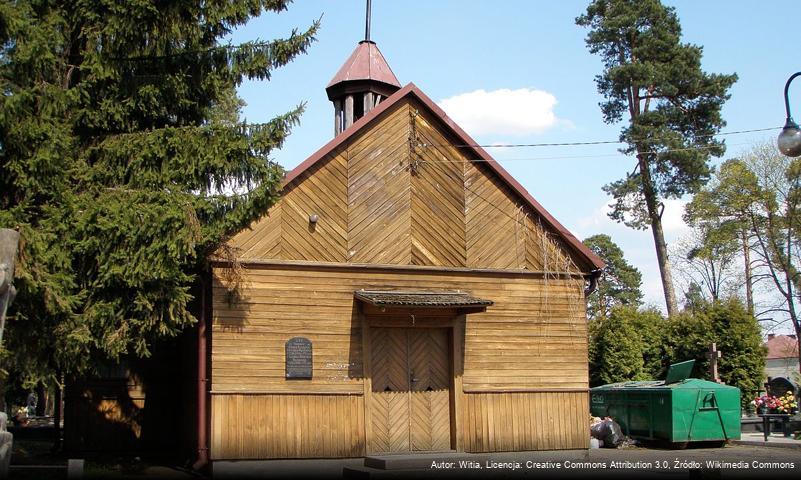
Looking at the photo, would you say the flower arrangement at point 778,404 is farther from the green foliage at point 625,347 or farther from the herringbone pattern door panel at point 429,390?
the herringbone pattern door panel at point 429,390

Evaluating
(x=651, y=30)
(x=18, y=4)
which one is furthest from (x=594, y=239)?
(x=18, y=4)

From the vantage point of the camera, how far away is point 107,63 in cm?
1367

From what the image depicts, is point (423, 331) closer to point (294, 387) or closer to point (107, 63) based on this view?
point (294, 387)

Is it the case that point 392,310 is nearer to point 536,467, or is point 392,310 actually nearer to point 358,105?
point 536,467

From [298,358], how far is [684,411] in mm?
9175

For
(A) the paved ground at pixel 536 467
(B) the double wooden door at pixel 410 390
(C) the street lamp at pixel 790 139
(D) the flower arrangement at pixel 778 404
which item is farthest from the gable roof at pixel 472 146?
(D) the flower arrangement at pixel 778 404

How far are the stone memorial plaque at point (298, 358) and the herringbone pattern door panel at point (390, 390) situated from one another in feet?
4.08

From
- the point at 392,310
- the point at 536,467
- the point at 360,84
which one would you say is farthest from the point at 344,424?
the point at 360,84

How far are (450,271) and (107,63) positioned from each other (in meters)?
7.17

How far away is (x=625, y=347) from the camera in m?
31.6

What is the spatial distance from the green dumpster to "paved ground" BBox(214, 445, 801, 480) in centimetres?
227

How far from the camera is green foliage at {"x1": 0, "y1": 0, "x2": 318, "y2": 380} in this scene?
1259cm

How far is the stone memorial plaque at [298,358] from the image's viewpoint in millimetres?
15609

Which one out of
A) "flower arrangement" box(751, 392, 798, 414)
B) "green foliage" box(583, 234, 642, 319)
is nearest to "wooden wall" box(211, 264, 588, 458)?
"flower arrangement" box(751, 392, 798, 414)
